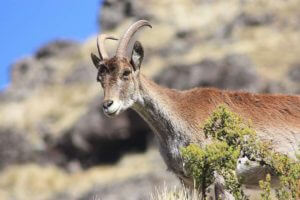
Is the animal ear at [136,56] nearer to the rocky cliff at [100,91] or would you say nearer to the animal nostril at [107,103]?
the animal nostril at [107,103]

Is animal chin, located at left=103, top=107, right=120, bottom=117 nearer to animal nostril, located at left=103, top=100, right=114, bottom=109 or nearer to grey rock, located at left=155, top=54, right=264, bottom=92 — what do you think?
animal nostril, located at left=103, top=100, right=114, bottom=109

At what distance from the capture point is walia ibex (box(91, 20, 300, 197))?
11.2 meters

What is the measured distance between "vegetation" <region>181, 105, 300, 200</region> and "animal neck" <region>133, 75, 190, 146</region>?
1703 mm

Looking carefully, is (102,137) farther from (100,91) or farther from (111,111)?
(111,111)

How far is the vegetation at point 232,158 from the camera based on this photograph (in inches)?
344

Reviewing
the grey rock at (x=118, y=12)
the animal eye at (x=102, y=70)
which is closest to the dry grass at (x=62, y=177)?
the animal eye at (x=102, y=70)


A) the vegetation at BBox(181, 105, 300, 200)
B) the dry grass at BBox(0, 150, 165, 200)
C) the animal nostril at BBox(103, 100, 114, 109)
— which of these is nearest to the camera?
the vegetation at BBox(181, 105, 300, 200)

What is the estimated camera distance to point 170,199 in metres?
10.7

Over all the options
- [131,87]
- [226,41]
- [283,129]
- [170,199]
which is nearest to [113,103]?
[131,87]

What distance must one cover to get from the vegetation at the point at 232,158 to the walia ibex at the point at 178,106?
169 cm

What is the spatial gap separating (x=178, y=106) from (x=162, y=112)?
Answer: 27 centimetres

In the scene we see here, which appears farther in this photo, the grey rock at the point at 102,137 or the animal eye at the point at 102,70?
the grey rock at the point at 102,137

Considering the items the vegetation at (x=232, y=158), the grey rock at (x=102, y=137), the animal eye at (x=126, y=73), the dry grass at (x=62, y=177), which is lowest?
the vegetation at (x=232, y=158)

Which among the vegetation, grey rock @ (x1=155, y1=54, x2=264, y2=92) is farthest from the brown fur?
grey rock @ (x1=155, y1=54, x2=264, y2=92)
